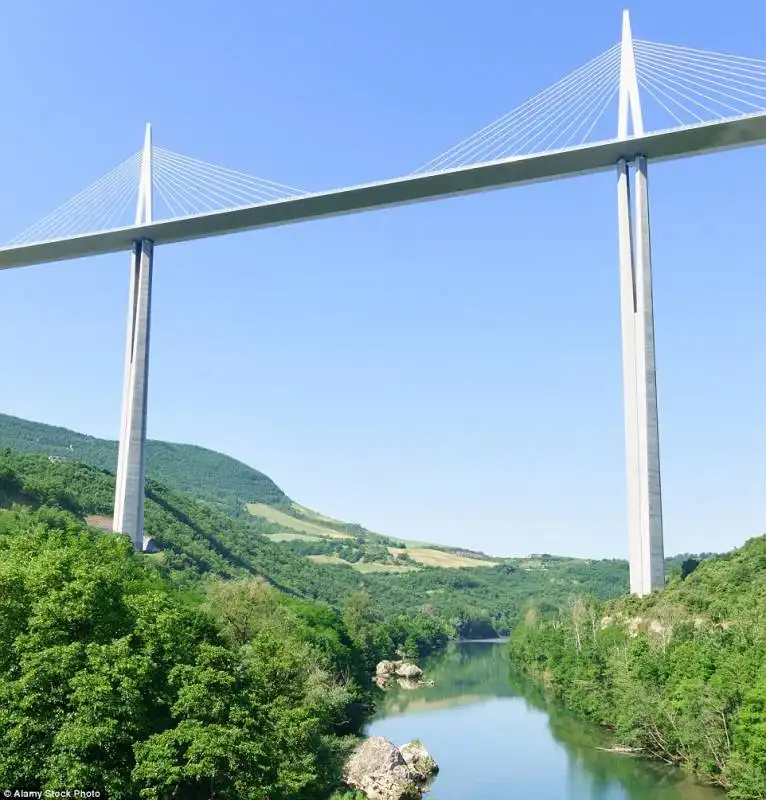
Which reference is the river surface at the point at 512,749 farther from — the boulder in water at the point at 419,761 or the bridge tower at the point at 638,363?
the bridge tower at the point at 638,363

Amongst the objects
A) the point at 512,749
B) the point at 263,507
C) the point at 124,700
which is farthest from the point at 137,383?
the point at 263,507

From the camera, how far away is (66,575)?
42.9 feet

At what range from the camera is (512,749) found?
26266 millimetres

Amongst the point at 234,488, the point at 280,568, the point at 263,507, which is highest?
the point at 234,488

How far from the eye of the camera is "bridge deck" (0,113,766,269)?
87.4ft

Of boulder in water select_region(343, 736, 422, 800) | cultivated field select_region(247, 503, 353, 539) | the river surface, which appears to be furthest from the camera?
cultivated field select_region(247, 503, 353, 539)

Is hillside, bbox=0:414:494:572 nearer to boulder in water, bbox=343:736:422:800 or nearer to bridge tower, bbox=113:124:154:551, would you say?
bridge tower, bbox=113:124:154:551

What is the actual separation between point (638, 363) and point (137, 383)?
61.0 feet

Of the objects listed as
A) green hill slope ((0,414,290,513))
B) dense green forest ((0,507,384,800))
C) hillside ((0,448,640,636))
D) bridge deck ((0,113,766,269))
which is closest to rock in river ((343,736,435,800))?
dense green forest ((0,507,384,800))

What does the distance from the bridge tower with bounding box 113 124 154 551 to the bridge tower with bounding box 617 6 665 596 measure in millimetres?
17764

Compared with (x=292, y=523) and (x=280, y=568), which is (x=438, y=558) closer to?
(x=292, y=523)

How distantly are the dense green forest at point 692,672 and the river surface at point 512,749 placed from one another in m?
0.82

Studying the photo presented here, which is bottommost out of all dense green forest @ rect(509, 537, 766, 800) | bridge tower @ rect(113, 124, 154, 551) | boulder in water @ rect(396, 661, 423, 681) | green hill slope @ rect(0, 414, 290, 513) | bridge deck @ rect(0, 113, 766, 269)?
boulder in water @ rect(396, 661, 423, 681)

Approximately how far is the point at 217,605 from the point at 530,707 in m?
20.2
